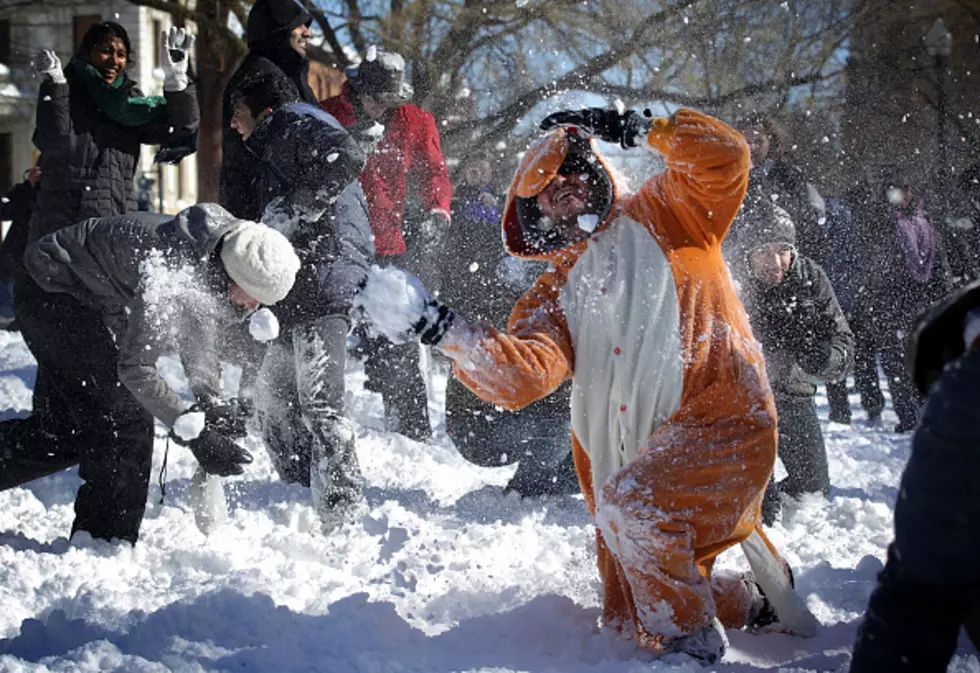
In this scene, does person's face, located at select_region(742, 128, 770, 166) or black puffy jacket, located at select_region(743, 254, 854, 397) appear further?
person's face, located at select_region(742, 128, 770, 166)

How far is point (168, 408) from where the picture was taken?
134 inches

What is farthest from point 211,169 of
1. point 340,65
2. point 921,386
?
point 921,386

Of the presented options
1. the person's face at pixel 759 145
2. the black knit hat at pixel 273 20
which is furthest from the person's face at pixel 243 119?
the person's face at pixel 759 145

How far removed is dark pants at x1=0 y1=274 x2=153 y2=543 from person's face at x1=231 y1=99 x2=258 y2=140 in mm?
1043

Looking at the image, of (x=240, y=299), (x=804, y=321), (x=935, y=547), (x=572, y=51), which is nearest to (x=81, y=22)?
(x=572, y=51)

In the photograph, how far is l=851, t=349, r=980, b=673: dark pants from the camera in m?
1.50

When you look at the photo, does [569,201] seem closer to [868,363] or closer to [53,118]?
[53,118]

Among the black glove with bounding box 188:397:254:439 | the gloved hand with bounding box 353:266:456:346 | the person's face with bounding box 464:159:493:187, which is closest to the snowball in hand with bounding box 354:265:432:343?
the gloved hand with bounding box 353:266:456:346

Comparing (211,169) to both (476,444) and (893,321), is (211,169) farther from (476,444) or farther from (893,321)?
(893,321)

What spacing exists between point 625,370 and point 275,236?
4.27ft

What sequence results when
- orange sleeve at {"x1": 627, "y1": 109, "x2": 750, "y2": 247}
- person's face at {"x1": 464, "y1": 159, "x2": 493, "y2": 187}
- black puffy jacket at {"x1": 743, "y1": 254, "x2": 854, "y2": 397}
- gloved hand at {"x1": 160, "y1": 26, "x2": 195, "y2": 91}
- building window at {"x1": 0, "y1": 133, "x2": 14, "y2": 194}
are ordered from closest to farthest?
orange sleeve at {"x1": 627, "y1": 109, "x2": 750, "y2": 247}
gloved hand at {"x1": 160, "y1": 26, "x2": 195, "y2": 91}
black puffy jacket at {"x1": 743, "y1": 254, "x2": 854, "y2": 397}
person's face at {"x1": 464, "y1": 159, "x2": 493, "y2": 187}
building window at {"x1": 0, "y1": 133, "x2": 14, "y2": 194}

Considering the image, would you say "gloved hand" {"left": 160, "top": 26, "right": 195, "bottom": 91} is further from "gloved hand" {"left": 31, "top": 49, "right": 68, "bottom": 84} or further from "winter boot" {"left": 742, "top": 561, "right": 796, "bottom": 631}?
"winter boot" {"left": 742, "top": 561, "right": 796, "bottom": 631}

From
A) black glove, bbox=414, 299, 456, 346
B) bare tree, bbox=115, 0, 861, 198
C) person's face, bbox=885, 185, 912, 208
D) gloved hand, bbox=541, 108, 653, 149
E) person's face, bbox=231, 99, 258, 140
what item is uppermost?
bare tree, bbox=115, 0, 861, 198

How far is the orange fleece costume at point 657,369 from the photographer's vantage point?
2689mm
